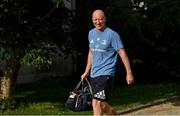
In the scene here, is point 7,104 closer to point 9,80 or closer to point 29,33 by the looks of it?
point 9,80

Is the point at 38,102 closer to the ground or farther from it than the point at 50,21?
closer to the ground

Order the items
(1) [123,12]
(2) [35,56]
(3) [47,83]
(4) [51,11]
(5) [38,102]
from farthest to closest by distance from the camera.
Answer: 1. (3) [47,83]
2. (1) [123,12]
3. (5) [38,102]
4. (4) [51,11]
5. (2) [35,56]

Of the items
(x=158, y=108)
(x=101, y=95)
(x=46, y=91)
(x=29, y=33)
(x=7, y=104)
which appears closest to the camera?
(x=101, y=95)

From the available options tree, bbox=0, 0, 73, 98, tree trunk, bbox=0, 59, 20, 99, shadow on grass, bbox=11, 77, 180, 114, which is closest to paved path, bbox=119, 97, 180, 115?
shadow on grass, bbox=11, 77, 180, 114

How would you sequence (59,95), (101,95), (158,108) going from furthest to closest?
(59,95) → (158,108) → (101,95)

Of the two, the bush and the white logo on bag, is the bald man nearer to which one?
the white logo on bag

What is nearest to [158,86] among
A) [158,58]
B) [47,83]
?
[158,58]

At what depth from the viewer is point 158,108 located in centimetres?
1137

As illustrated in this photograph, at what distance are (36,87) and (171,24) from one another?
159 inches

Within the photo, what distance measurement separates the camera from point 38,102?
39.0 feet

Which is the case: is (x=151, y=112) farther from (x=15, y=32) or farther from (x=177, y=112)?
(x=15, y=32)

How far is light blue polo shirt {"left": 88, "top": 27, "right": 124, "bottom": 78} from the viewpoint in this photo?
8.13 meters

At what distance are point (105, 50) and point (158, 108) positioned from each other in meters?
3.61

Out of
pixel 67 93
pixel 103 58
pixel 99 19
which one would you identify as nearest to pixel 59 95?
pixel 67 93
